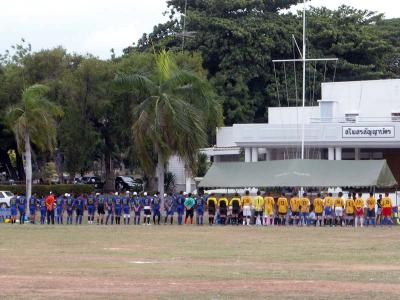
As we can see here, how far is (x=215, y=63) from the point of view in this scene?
7625 centimetres

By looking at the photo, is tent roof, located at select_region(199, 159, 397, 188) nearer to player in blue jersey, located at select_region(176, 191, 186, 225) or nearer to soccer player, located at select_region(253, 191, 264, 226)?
player in blue jersey, located at select_region(176, 191, 186, 225)

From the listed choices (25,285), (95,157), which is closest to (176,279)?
(25,285)

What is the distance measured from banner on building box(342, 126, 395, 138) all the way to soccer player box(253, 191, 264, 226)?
413 inches

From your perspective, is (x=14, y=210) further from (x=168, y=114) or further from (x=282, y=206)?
(x=282, y=206)

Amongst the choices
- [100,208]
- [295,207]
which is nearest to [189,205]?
[100,208]

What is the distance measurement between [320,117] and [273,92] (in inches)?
630

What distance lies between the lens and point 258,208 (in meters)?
43.8

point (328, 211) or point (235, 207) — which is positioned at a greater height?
point (235, 207)

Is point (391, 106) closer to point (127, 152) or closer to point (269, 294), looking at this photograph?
point (127, 152)

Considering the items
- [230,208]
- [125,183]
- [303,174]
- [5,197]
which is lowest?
[230,208]

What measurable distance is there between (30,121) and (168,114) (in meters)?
7.58

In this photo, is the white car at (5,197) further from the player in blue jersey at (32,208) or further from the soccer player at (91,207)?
the soccer player at (91,207)

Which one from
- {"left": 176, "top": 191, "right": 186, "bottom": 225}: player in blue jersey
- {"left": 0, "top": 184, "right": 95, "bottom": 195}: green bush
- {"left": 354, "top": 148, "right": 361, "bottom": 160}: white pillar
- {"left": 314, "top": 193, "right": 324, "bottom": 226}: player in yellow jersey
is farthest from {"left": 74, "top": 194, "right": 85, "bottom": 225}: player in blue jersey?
{"left": 354, "top": 148, "right": 361, "bottom": 160}: white pillar

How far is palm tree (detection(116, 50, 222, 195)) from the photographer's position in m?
45.1
